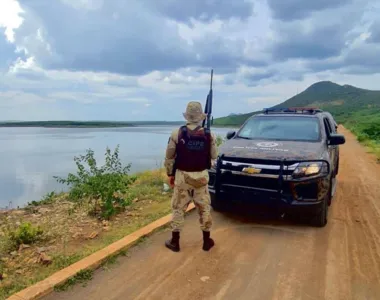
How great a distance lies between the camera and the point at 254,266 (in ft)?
12.2

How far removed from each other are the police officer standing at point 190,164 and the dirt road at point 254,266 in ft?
1.21

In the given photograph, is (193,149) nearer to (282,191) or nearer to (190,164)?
(190,164)

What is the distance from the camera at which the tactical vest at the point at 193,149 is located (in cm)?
383

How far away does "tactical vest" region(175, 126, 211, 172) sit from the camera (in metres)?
3.83

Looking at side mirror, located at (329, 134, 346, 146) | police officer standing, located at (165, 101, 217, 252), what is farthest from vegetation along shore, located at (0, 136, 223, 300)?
side mirror, located at (329, 134, 346, 146)

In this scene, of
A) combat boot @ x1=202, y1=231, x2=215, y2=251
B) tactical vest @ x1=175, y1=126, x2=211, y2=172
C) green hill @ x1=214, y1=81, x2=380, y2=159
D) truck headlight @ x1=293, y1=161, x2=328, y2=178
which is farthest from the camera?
green hill @ x1=214, y1=81, x2=380, y2=159

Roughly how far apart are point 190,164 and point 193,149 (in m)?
0.18

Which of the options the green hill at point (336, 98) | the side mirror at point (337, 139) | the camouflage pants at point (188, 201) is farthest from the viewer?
the green hill at point (336, 98)

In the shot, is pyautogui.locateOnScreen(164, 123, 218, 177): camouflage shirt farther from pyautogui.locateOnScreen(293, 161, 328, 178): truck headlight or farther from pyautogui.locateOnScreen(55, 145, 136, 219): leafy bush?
pyautogui.locateOnScreen(55, 145, 136, 219): leafy bush

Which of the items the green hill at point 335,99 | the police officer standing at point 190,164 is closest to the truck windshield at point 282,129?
the police officer standing at point 190,164

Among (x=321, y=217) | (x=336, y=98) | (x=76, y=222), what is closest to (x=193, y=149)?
(x=321, y=217)

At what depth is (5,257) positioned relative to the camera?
4441 mm

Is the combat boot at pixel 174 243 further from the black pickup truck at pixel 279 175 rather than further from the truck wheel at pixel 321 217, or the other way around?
the truck wheel at pixel 321 217

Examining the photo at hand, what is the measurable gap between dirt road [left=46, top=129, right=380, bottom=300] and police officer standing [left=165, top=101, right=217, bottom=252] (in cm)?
37
